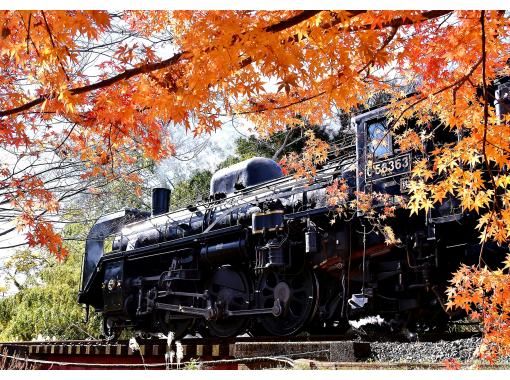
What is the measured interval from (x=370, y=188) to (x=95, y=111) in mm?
3164

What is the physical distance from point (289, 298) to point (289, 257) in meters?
0.52

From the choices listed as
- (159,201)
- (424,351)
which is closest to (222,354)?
(424,351)

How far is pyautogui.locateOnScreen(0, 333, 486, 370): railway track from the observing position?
171 inches

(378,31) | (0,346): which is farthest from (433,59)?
(0,346)

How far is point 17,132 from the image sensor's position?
15.7 feet

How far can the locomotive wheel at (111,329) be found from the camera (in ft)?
33.7

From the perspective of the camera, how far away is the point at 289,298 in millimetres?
7289

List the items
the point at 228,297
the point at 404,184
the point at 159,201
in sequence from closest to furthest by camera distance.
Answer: the point at 404,184
the point at 228,297
the point at 159,201

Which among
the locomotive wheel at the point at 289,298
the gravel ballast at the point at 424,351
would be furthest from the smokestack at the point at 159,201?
the gravel ballast at the point at 424,351

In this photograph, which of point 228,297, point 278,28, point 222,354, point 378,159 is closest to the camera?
point 278,28

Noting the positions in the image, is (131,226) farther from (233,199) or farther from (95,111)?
(95,111)

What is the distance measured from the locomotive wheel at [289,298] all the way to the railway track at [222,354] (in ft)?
1.95

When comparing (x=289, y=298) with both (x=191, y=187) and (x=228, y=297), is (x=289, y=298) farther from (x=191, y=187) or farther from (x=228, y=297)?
(x=191, y=187)
